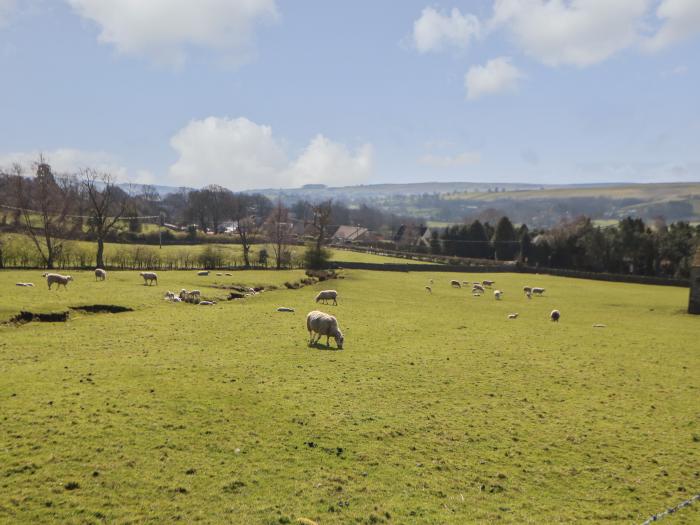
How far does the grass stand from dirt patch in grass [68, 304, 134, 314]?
2212 mm

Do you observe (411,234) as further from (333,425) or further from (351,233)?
(333,425)

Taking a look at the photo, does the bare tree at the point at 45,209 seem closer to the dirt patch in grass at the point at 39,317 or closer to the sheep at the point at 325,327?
the dirt patch in grass at the point at 39,317

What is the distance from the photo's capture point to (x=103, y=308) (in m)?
34.3

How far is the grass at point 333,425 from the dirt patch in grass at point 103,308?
7.26ft

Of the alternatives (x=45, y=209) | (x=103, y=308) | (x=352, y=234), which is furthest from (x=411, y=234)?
(x=103, y=308)

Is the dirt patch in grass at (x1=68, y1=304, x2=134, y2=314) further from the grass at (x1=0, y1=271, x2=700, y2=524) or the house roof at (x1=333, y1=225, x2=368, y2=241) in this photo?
the house roof at (x1=333, y1=225, x2=368, y2=241)

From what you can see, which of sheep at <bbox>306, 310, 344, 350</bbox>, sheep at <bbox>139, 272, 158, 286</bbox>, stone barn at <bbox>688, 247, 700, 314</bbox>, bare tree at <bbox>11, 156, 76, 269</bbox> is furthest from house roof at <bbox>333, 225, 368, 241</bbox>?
sheep at <bbox>306, 310, 344, 350</bbox>

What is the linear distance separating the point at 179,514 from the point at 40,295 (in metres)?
32.1

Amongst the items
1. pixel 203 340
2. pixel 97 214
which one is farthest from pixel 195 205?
pixel 203 340

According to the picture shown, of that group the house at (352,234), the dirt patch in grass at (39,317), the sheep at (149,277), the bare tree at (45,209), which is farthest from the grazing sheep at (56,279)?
the house at (352,234)

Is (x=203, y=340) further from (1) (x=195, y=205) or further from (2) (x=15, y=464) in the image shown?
(1) (x=195, y=205)

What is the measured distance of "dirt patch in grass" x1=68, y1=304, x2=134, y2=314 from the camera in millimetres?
33312

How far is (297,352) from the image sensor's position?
24.7 meters

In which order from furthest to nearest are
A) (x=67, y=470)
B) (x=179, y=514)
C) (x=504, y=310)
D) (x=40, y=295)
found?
(x=504, y=310)
(x=40, y=295)
(x=67, y=470)
(x=179, y=514)
